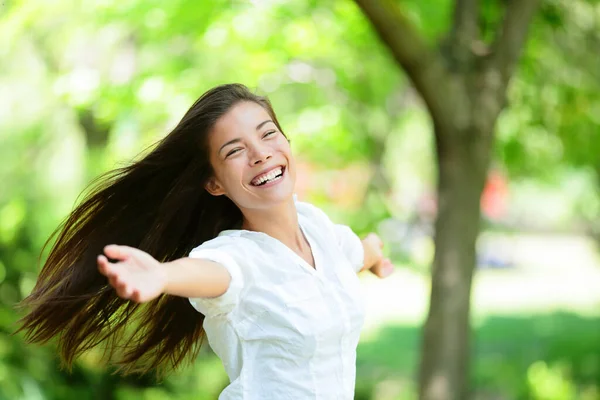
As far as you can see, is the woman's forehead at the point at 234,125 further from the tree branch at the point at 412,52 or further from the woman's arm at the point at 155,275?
→ the tree branch at the point at 412,52

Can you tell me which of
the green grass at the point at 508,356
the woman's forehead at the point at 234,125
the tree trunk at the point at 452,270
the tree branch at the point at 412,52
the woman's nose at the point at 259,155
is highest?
the tree branch at the point at 412,52

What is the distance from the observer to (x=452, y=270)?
17.7 ft

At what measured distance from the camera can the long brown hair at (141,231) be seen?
224cm

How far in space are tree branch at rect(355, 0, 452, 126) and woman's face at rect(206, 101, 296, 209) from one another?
7.15 feet

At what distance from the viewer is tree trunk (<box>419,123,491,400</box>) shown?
530cm

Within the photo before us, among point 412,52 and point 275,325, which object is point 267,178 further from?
point 412,52

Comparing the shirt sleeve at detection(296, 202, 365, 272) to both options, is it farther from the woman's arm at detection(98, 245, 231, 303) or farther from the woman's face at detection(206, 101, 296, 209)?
the woman's arm at detection(98, 245, 231, 303)

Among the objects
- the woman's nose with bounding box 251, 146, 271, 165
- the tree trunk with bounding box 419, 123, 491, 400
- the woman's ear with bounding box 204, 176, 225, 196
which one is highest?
the woman's nose with bounding box 251, 146, 271, 165

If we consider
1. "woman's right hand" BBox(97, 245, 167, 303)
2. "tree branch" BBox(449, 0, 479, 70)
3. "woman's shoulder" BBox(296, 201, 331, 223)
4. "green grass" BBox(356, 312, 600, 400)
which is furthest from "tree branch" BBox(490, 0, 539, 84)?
"woman's right hand" BBox(97, 245, 167, 303)

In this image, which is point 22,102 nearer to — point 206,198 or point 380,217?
point 380,217

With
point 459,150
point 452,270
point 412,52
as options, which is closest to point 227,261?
point 412,52

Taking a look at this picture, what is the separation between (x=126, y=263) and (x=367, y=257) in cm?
115

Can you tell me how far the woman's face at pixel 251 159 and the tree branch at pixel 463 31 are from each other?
3210 mm

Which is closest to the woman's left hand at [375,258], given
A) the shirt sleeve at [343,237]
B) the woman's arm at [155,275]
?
the shirt sleeve at [343,237]
